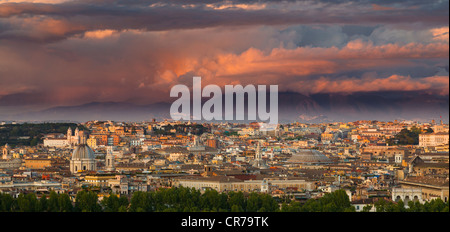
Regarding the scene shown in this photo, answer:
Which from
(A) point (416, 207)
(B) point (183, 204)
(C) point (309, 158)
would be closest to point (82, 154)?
(C) point (309, 158)

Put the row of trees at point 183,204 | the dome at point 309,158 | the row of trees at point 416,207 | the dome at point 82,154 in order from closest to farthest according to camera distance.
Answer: the row of trees at point 416,207
the row of trees at point 183,204
the dome at point 82,154
the dome at point 309,158

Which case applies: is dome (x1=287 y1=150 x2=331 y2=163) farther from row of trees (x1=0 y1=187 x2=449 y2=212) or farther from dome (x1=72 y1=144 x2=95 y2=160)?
row of trees (x1=0 y1=187 x2=449 y2=212)

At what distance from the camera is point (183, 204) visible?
30.4 meters

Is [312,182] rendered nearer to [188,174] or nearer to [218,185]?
[218,185]

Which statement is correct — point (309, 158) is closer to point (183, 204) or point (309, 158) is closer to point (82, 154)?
point (82, 154)

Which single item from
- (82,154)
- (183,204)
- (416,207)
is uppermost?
(82,154)

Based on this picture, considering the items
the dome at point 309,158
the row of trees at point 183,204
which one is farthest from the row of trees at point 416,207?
the dome at point 309,158

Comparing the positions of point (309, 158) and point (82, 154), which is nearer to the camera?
point (82, 154)

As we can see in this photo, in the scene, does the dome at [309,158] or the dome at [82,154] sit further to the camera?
the dome at [309,158]

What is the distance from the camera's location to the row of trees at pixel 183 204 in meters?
29.0

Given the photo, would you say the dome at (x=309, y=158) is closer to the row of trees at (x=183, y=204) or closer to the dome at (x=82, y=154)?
the dome at (x=82, y=154)

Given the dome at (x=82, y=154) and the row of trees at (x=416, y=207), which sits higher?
the dome at (x=82, y=154)

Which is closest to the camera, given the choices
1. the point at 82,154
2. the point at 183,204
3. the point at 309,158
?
the point at 183,204
